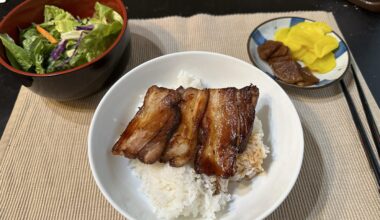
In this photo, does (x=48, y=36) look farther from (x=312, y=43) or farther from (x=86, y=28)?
(x=312, y=43)

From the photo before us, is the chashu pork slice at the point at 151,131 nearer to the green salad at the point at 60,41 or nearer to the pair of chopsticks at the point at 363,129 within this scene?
the green salad at the point at 60,41

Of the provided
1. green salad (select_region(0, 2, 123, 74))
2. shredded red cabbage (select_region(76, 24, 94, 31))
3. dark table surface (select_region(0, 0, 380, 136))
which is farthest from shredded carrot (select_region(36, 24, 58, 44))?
dark table surface (select_region(0, 0, 380, 136))

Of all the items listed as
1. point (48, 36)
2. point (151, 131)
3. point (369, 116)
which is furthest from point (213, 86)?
point (48, 36)

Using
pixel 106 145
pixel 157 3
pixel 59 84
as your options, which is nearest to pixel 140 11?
pixel 157 3

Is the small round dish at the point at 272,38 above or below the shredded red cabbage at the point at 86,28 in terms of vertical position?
below

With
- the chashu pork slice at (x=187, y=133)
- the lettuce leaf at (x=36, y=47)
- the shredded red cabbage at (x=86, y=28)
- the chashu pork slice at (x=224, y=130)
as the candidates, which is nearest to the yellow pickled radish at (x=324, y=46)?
the chashu pork slice at (x=224, y=130)

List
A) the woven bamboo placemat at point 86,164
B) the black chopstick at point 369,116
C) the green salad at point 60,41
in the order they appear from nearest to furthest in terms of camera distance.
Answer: the woven bamboo placemat at point 86,164, the black chopstick at point 369,116, the green salad at point 60,41
